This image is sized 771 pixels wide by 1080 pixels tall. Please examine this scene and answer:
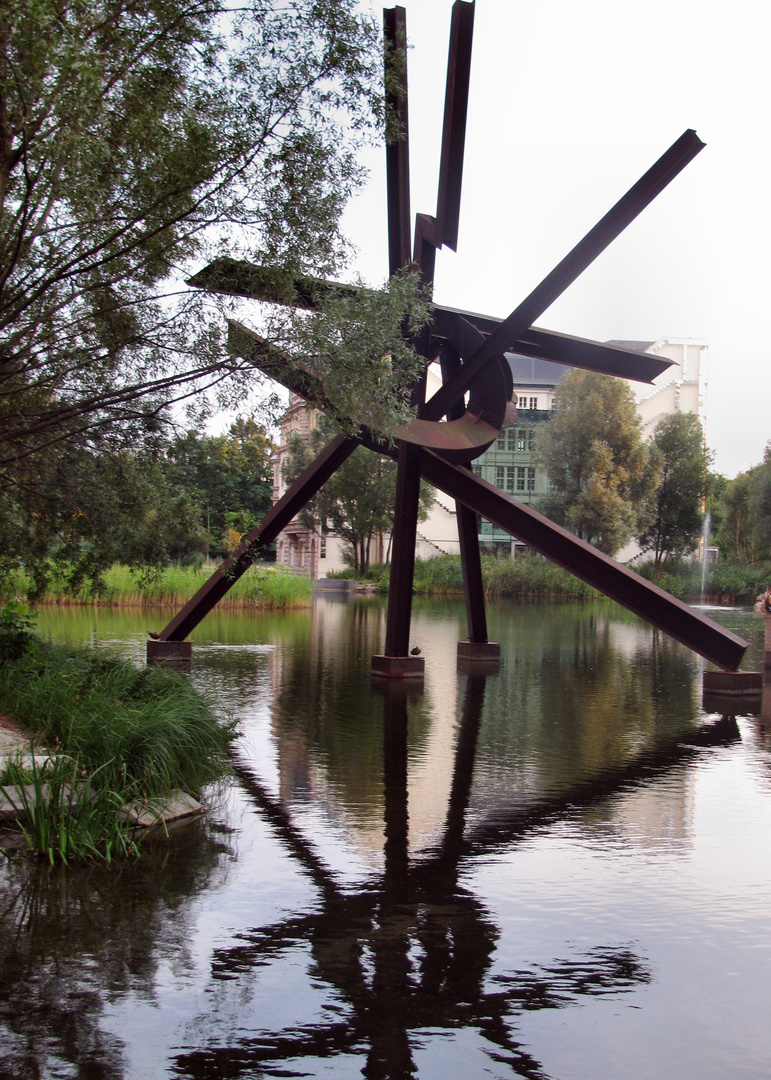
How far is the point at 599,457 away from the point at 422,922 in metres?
41.5

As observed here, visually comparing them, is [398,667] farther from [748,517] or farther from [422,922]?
[748,517]

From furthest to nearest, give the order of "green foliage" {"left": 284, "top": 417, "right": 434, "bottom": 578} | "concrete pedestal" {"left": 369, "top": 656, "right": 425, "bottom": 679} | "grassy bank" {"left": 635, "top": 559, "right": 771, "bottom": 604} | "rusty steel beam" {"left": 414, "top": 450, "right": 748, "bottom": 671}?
"grassy bank" {"left": 635, "top": 559, "right": 771, "bottom": 604} → "green foliage" {"left": 284, "top": 417, "right": 434, "bottom": 578} → "concrete pedestal" {"left": 369, "top": 656, "right": 425, "bottom": 679} → "rusty steel beam" {"left": 414, "top": 450, "right": 748, "bottom": 671}

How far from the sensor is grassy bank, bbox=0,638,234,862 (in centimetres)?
565

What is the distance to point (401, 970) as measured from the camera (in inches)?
164

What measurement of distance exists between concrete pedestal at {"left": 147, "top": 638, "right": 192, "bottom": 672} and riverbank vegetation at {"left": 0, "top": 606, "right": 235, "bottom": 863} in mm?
4664

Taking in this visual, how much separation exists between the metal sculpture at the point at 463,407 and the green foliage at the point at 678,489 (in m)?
35.4

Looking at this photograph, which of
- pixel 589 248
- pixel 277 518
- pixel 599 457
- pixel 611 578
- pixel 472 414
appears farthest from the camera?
pixel 599 457

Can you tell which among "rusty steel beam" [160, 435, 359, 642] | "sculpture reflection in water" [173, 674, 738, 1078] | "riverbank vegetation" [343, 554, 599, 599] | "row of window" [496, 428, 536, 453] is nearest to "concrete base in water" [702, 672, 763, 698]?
"rusty steel beam" [160, 435, 359, 642]

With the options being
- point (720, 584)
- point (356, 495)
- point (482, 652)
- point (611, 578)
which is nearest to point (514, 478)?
point (720, 584)

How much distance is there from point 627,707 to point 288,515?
511 centimetres

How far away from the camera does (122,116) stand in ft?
23.5

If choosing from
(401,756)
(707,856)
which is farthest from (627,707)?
(707,856)

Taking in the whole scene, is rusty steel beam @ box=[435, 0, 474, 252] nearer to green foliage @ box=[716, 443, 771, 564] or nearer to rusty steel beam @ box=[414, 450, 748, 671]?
rusty steel beam @ box=[414, 450, 748, 671]

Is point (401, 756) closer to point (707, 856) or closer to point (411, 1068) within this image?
point (707, 856)
